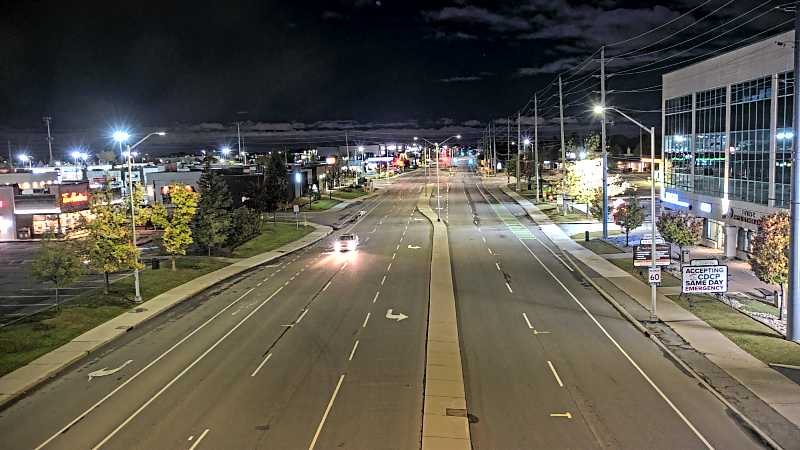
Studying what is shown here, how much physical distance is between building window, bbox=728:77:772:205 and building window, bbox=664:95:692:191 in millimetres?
7638

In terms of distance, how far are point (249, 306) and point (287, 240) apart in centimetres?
2584

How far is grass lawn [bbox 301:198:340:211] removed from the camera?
85.3 m

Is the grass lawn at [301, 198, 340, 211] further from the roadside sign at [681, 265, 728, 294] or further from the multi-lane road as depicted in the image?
the roadside sign at [681, 265, 728, 294]

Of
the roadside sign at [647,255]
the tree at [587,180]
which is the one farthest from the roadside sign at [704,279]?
the tree at [587,180]

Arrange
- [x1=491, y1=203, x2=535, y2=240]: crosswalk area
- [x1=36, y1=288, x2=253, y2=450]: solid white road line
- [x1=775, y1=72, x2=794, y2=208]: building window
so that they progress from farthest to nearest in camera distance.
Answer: [x1=491, y1=203, x2=535, y2=240]: crosswalk area → [x1=775, y1=72, x2=794, y2=208]: building window → [x1=36, y1=288, x2=253, y2=450]: solid white road line

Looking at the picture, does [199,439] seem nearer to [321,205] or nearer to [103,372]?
[103,372]

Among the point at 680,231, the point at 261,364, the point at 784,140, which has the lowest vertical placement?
the point at 261,364

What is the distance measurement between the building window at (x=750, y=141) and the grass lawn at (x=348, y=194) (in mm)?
67128

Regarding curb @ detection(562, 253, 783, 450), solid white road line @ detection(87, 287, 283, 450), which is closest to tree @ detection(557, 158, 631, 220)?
curb @ detection(562, 253, 783, 450)

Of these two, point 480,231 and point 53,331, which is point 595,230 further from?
point 53,331

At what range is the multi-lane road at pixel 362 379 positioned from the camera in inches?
623

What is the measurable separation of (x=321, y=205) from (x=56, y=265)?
6040cm

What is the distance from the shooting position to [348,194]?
10906 cm

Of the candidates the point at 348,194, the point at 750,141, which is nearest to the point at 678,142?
the point at 750,141
